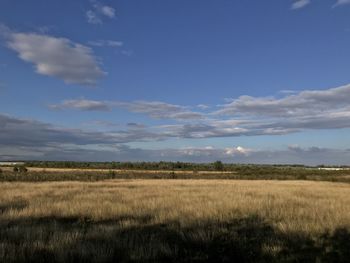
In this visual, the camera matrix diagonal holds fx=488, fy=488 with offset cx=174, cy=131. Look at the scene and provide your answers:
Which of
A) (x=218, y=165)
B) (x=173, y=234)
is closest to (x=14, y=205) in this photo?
(x=173, y=234)

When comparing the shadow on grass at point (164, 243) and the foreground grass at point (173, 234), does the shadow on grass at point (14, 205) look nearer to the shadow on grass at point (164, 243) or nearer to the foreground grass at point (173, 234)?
the foreground grass at point (173, 234)

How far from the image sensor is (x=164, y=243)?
10.2 m

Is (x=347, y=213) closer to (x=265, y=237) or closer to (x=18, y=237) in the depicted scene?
(x=265, y=237)

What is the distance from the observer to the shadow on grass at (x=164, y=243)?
29.2 ft

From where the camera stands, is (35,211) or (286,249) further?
(35,211)

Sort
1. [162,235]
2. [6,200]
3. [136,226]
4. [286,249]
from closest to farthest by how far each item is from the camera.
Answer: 1. [286,249]
2. [162,235]
3. [136,226]
4. [6,200]

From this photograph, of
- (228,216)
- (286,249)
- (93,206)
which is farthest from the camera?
(93,206)

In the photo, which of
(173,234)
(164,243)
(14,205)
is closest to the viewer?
(164,243)

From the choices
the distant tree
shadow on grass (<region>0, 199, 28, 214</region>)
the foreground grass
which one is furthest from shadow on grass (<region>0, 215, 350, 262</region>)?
the distant tree

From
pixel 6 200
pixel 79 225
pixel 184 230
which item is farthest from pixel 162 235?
pixel 6 200

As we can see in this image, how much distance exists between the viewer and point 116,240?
10367mm

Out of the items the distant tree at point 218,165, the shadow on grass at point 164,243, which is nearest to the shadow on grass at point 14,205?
the shadow on grass at point 164,243

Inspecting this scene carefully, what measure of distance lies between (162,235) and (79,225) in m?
2.87

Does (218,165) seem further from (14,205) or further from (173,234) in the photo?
(173,234)
